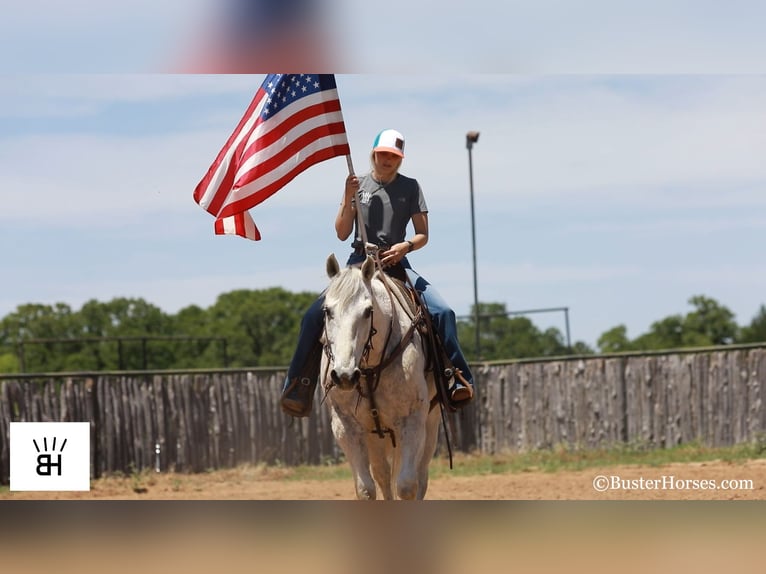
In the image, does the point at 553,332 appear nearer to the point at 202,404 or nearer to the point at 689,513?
the point at 202,404

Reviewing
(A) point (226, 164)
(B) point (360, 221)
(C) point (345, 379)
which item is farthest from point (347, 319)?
(A) point (226, 164)

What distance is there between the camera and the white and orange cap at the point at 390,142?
657cm

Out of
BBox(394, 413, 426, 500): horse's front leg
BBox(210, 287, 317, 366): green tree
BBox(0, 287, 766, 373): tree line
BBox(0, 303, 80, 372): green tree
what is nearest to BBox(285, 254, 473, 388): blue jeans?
BBox(394, 413, 426, 500): horse's front leg

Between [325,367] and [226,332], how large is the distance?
99.0 feet

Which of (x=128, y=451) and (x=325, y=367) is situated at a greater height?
(x=325, y=367)

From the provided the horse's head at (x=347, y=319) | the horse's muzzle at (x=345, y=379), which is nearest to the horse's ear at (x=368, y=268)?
the horse's head at (x=347, y=319)

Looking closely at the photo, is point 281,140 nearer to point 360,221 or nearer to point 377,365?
point 360,221

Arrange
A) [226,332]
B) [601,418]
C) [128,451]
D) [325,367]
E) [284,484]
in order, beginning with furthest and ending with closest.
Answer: [226,332]
[601,418]
[128,451]
[284,484]
[325,367]

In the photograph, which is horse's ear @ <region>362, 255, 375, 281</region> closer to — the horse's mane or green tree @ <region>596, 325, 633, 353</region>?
the horse's mane

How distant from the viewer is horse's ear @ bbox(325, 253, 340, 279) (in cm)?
613

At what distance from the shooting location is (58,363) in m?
33.4

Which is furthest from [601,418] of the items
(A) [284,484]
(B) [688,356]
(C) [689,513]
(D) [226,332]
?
(D) [226,332]

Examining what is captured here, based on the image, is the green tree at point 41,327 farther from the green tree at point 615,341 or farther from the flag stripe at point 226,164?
the flag stripe at point 226,164

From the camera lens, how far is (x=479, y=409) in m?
19.3
